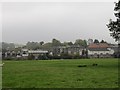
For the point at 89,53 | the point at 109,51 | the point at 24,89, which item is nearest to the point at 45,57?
the point at 89,53

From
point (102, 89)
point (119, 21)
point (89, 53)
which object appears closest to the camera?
point (102, 89)

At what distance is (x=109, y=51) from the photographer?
19888cm

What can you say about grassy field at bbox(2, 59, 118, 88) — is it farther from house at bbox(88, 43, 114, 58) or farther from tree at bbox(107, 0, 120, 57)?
house at bbox(88, 43, 114, 58)

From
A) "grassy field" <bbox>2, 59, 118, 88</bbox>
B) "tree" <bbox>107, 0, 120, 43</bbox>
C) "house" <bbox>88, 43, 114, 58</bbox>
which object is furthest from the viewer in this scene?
"house" <bbox>88, 43, 114, 58</bbox>

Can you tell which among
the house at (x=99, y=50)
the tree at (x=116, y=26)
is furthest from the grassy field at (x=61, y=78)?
the house at (x=99, y=50)

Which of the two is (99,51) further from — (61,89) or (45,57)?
(61,89)

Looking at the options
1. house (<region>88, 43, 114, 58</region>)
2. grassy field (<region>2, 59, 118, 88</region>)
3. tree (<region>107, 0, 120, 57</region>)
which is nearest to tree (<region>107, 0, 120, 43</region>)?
tree (<region>107, 0, 120, 57</region>)

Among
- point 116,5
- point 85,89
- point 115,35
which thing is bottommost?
point 85,89

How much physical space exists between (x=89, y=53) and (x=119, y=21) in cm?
14380

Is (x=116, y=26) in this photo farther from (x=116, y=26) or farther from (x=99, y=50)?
(x=99, y=50)

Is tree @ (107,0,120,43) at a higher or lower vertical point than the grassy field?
higher

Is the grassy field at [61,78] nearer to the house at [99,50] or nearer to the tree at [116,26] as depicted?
the tree at [116,26]

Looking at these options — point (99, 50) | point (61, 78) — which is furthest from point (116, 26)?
Result: point (99, 50)

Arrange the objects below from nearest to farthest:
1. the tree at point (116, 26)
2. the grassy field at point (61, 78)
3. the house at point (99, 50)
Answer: the grassy field at point (61, 78)
the tree at point (116, 26)
the house at point (99, 50)
